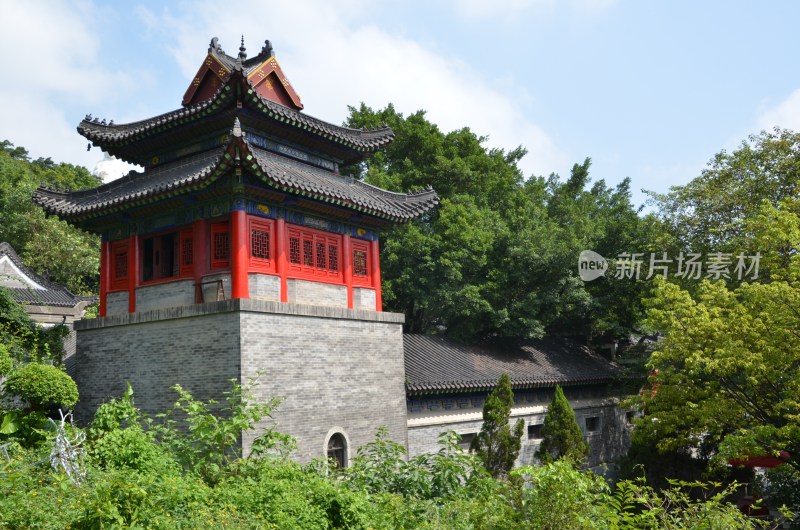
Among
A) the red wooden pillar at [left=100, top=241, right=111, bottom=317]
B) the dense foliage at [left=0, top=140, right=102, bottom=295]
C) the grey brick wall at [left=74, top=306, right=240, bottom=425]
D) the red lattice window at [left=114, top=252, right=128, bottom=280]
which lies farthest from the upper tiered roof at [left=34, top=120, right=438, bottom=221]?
the dense foliage at [left=0, top=140, right=102, bottom=295]

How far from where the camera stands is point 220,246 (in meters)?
12.9

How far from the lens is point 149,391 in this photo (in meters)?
12.8

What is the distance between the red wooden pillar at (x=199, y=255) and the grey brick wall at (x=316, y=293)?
63.1 inches

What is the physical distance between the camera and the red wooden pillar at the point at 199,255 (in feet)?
42.3

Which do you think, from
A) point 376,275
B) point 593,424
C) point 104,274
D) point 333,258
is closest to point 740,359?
point 376,275

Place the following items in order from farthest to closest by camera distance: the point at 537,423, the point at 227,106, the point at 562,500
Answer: the point at 537,423
the point at 227,106
the point at 562,500

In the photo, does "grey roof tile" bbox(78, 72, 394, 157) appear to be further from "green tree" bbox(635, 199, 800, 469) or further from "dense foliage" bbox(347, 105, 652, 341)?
"green tree" bbox(635, 199, 800, 469)

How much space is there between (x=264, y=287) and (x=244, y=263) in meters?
0.59

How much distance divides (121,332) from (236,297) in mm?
3012

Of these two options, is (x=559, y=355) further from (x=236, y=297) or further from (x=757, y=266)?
(x=236, y=297)

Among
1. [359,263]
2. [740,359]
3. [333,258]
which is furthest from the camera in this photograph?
[359,263]

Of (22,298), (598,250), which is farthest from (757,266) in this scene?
(22,298)

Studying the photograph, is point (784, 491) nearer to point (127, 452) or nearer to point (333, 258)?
point (333, 258)

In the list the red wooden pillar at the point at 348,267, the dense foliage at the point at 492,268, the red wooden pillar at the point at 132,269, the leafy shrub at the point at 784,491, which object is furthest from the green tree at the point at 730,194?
the red wooden pillar at the point at 132,269
